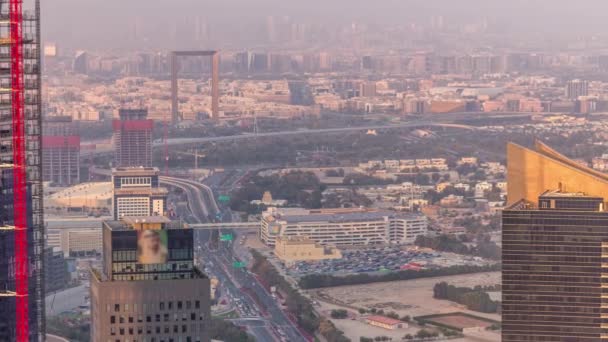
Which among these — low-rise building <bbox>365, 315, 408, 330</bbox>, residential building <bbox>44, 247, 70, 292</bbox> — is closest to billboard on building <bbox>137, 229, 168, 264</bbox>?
low-rise building <bbox>365, 315, 408, 330</bbox>

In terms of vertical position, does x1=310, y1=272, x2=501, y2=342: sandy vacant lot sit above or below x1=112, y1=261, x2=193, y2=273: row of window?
below

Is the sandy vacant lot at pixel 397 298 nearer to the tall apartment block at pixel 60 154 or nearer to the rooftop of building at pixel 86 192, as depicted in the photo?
the rooftop of building at pixel 86 192

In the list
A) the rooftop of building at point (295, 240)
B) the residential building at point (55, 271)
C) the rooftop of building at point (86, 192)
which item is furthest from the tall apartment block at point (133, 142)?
the residential building at point (55, 271)

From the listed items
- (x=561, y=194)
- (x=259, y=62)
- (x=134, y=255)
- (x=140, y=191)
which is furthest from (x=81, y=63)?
(x=134, y=255)

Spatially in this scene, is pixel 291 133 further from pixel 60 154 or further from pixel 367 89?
pixel 60 154

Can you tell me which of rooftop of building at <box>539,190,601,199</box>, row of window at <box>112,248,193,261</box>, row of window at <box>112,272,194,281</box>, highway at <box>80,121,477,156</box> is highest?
rooftop of building at <box>539,190,601,199</box>

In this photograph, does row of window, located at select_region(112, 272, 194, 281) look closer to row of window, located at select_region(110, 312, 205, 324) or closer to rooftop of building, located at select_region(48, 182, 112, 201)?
row of window, located at select_region(110, 312, 205, 324)
